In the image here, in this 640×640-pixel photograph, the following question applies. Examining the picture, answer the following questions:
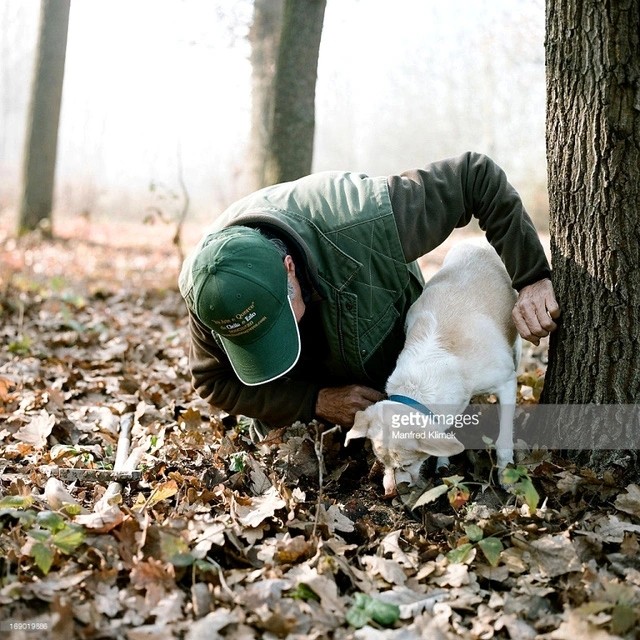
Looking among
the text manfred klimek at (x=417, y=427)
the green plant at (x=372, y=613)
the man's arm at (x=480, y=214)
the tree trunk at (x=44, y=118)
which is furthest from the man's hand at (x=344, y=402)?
the tree trunk at (x=44, y=118)

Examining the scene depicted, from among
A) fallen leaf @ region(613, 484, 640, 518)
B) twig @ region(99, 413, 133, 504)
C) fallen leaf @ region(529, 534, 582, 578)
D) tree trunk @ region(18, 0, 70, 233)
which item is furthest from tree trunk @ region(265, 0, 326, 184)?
tree trunk @ region(18, 0, 70, 233)

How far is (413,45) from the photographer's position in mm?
24891

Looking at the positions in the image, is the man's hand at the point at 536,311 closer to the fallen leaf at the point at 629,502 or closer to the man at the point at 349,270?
the man at the point at 349,270

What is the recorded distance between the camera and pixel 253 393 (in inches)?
161

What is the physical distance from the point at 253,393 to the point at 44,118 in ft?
36.8

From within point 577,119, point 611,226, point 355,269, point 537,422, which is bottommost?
point 537,422

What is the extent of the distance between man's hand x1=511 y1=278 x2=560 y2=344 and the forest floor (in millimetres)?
686

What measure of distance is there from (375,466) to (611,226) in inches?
69.4

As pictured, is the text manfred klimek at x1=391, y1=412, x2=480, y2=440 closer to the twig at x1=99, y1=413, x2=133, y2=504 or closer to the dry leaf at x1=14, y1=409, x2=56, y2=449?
the twig at x1=99, y1=413, x2=133, y2=504

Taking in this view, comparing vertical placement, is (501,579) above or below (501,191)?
below

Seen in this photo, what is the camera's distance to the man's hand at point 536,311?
147 inches

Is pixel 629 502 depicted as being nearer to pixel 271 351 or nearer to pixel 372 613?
pixel 372 613

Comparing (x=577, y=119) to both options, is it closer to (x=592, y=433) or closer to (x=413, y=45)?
(x=592, y=433)

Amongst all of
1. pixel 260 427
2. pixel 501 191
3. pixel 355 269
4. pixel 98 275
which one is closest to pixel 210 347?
pixel 260 427
